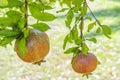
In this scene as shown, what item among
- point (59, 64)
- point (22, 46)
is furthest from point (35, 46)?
point (59, 64)

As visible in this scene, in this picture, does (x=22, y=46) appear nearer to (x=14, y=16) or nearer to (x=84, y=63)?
(x=14, y=16)

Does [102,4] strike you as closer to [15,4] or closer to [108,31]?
[108,31]

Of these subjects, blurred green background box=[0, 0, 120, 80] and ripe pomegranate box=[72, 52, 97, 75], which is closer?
ripe pomegranate box=[72, 52, 97, 75]

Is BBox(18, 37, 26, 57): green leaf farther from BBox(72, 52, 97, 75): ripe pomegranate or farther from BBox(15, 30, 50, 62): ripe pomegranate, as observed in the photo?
BBox(72, 52, 97, 75): ripe pomegranate

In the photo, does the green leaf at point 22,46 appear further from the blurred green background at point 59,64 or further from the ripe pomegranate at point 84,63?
the blurred green background at point 59,64

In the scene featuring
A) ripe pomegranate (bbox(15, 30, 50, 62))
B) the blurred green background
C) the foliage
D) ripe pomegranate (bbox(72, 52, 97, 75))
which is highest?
the foliage

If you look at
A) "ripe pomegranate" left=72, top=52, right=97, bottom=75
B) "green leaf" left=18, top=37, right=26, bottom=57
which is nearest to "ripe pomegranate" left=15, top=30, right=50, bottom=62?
"green leaf" left=18, top=37, right=26, bottom=57

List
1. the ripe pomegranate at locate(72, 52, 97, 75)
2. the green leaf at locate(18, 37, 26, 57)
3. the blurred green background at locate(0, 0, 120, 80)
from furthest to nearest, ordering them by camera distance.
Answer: the blurred green background at locate(0, 0, 120, 80)
the ripe pomegranate at locate(72, 52, 97, 75)
the green leaf at locate(18, 37, 26, 57)

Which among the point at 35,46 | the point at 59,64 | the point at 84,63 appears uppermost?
the point at 35,46

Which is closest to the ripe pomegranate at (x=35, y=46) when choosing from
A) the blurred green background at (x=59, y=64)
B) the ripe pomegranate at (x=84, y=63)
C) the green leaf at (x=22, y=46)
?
the green leaf at (x=22, y=46)

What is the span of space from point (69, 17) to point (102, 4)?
7.07 metres

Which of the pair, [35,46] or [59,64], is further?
[59,64]

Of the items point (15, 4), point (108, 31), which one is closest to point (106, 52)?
point (108, 31)

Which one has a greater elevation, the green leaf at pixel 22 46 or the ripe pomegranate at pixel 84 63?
the green leaf at pixel 22 46
